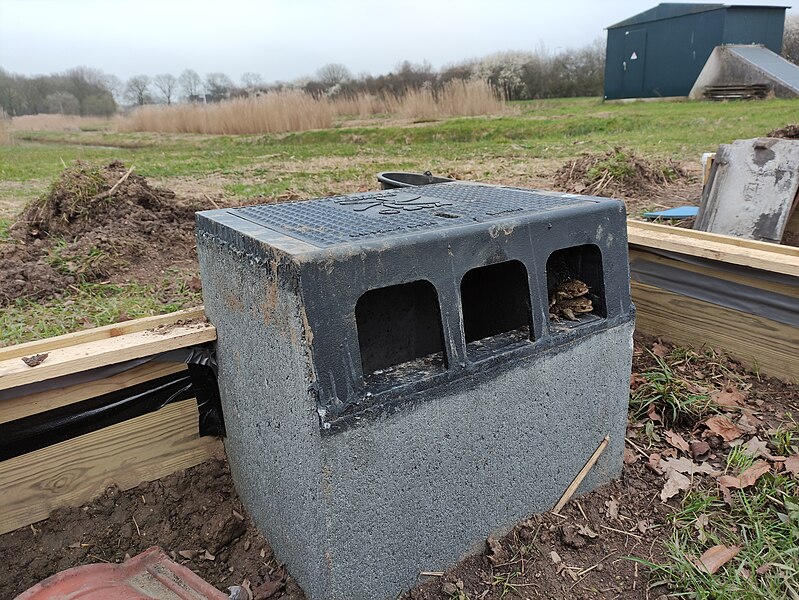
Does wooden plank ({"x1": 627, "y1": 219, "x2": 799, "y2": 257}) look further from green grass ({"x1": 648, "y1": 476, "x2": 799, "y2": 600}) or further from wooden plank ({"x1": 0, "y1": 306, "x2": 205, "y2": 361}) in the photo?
wooden plank ({"x1": 0, "y1": 306, "x2": 205, "y2": 361})

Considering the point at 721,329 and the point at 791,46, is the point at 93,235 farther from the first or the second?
the point at 791,46

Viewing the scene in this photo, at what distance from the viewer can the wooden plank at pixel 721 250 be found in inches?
103

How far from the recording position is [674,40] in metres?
24.8

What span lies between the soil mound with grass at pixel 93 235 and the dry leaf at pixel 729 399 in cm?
327

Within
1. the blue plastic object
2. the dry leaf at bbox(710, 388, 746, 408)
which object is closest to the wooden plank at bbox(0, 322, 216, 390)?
the dry leaf at bbox(710, 388, 746, 408)

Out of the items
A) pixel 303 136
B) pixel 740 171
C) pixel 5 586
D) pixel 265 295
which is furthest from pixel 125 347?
pixel 303 136

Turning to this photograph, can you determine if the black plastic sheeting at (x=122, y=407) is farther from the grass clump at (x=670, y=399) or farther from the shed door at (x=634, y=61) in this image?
the shed door at (x=634, y=61)

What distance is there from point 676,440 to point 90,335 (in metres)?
2.20

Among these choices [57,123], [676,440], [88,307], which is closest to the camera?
[676,440]

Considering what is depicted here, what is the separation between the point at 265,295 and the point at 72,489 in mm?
1163

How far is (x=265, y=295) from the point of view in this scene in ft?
5.32

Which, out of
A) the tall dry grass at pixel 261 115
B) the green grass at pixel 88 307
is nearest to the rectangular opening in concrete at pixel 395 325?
the green grass at pixel 88 307

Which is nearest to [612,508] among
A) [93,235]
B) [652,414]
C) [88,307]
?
[652,414]

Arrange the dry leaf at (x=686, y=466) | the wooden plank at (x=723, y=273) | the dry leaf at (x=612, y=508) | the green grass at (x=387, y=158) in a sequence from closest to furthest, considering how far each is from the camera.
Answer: the dry leaf at (x=612, y=508), the dry leaf at (x=686, y=466), the wooden plank at (x=723, y=273), the green grass at (x=387, y=158)
